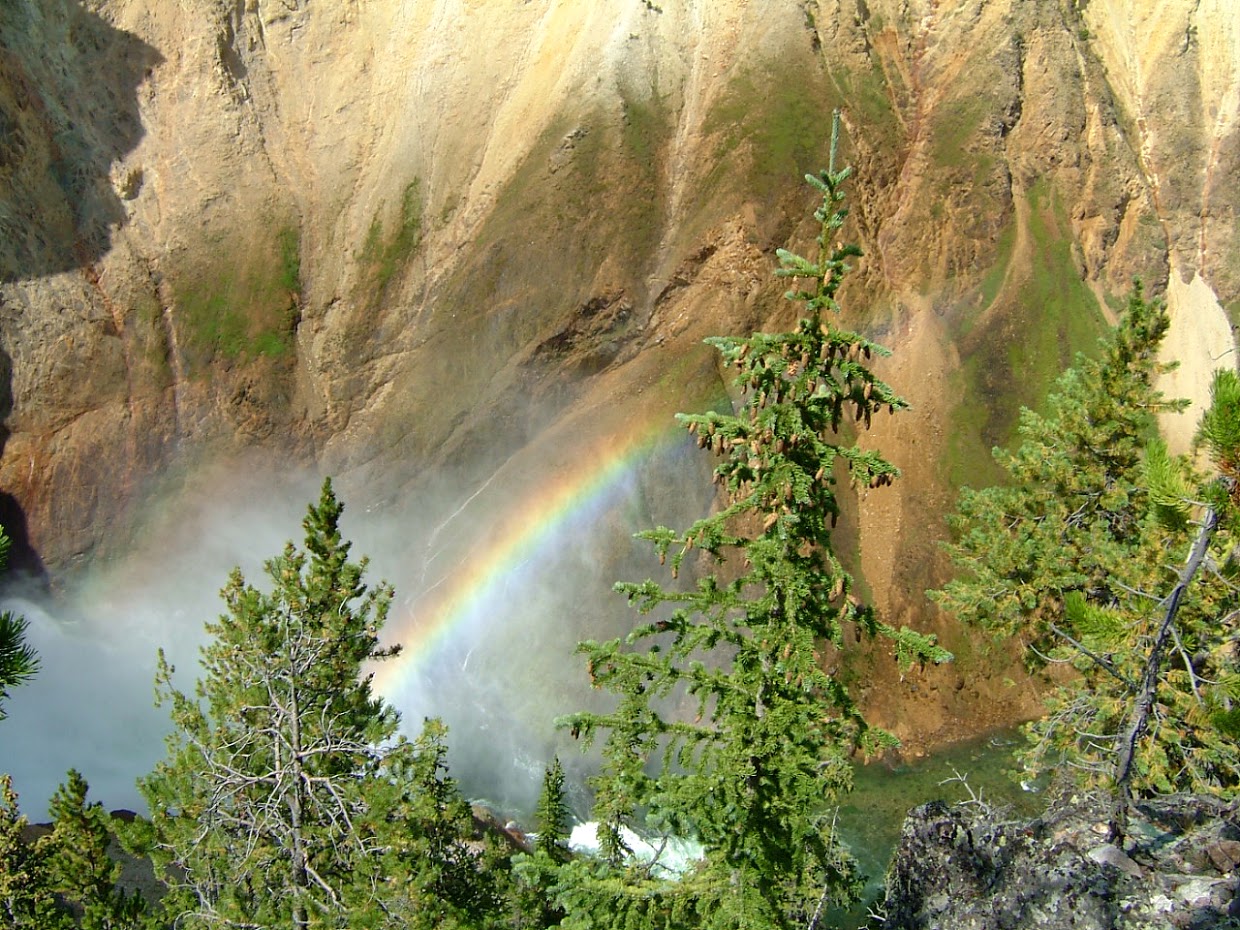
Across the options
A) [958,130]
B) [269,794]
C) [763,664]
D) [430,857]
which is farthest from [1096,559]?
[958,130]

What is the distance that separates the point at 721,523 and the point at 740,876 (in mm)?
3532

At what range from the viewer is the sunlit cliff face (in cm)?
3262

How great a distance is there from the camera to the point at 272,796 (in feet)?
26.9

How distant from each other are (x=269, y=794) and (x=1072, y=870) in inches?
283

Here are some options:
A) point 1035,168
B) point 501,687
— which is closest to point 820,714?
point 501,687

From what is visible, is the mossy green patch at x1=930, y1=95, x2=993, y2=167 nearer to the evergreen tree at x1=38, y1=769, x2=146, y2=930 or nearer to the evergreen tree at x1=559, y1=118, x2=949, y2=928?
the evergreen tree at x1=559, y1=118, x2=949, y2=928

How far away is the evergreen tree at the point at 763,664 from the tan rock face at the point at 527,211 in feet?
74.3

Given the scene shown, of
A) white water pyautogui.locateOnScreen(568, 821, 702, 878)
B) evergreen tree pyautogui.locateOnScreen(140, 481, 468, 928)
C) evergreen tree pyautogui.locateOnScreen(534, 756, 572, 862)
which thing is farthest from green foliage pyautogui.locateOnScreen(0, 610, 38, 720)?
white water pyautogui.locateOnScreen(568, 821, 702, 878)

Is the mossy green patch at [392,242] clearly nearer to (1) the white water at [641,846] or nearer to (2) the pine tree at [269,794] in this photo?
(1) the white water at [641,846]

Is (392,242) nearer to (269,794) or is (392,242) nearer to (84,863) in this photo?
(84,863)

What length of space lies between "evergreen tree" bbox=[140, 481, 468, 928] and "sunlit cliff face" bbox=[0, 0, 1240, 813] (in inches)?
761

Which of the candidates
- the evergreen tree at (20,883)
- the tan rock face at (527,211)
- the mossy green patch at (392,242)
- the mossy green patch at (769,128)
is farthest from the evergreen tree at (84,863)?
the mossy green patch at (769,128)

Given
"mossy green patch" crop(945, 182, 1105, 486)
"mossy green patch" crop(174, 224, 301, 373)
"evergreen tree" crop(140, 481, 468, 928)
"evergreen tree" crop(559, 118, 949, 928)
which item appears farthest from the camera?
"mossy green patch" crop(174, 224, 301, 373)

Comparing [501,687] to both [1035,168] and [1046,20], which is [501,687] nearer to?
[1035,168]
